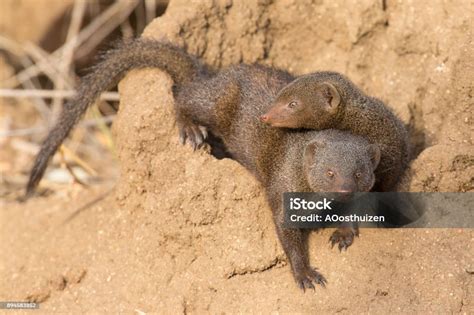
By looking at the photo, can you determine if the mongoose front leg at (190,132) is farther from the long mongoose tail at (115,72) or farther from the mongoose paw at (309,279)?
the mongoose paw at (309,279)

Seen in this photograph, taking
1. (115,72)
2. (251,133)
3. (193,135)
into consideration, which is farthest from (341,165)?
(115,72)

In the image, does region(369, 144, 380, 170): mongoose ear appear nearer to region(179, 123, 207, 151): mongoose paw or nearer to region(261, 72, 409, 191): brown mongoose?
region(261, 72, 409, 191): brown mongoose

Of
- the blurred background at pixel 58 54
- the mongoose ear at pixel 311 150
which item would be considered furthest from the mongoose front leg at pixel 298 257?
the blurred background at pixel 58 54

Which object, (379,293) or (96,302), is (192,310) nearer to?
(96,302)

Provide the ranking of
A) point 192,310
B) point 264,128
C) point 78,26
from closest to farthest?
point 192,310 < point 264,128 < point 78,26

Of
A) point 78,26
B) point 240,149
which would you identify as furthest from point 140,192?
point 78,26

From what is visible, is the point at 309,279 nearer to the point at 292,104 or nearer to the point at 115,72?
the point at 292,104
